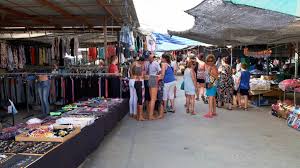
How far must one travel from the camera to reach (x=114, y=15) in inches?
413

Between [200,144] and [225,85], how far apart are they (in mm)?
4660

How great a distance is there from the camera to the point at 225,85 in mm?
10734

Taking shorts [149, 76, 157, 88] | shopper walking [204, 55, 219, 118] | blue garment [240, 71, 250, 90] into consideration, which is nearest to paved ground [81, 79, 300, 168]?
shopper walking [204, 55, 219, 118]

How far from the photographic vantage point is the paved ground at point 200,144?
5.34m

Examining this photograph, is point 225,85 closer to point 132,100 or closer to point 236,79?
point 236,79

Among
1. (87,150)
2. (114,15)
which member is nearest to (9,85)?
(114,15)

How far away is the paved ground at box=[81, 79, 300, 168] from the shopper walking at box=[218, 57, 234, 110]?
5.23 feet

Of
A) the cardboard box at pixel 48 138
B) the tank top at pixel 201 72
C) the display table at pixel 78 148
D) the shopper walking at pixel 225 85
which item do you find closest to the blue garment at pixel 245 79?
the shopper walking at pixel 225 85

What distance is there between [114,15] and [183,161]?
630 centimetres

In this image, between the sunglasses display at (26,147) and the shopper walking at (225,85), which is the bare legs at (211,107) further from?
the sunglasses display at (26,147)

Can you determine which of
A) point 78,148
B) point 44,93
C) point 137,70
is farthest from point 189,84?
point 78,148

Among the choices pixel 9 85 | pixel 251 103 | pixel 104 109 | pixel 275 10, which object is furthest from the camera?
pixel 251 103

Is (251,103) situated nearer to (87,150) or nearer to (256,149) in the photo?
(256,149)

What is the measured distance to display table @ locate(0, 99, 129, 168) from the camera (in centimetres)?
377
